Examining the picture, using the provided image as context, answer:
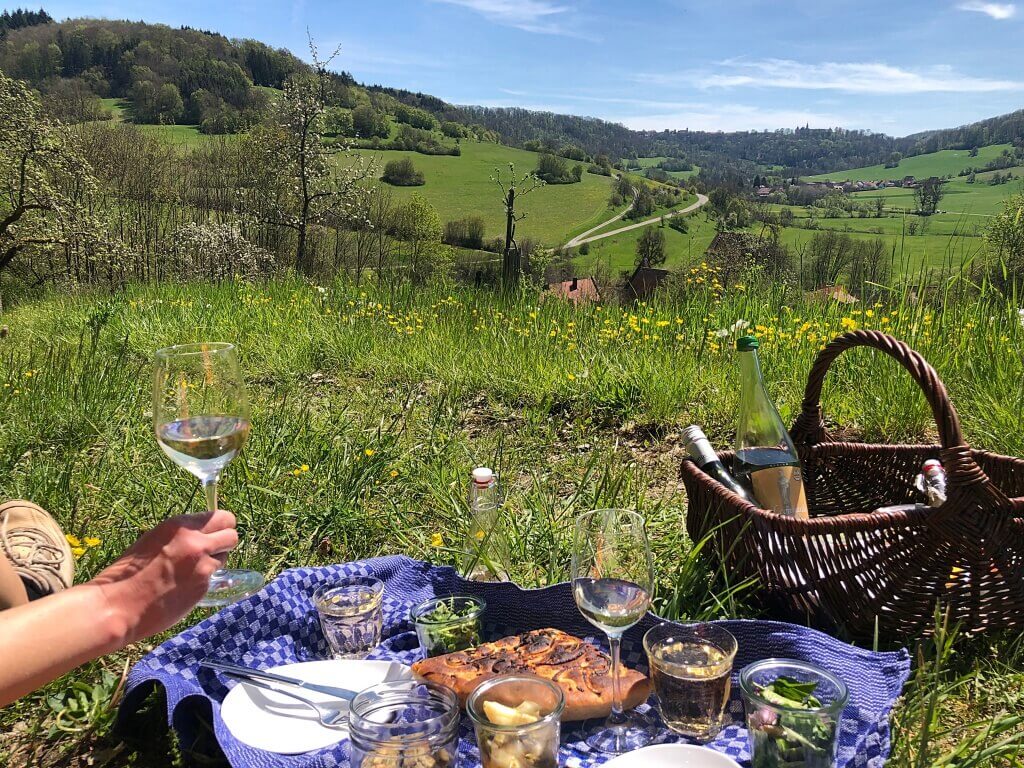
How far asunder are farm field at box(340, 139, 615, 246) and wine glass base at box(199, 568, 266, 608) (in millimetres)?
63061

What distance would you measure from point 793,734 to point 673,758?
0.23 metres

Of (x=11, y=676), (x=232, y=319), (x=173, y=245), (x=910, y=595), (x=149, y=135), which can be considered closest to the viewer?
(x=11, y=676)

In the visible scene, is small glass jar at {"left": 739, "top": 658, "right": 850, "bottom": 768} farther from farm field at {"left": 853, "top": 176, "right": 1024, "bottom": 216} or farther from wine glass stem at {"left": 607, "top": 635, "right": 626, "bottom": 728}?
farm field at {"left": 853, "top": 176, "right": 1024, "bottom": 216}

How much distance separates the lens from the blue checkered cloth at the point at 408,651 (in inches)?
58.1

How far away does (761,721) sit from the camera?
1.37 meters

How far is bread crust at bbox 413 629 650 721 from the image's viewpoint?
1545mm

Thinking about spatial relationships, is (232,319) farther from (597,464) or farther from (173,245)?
(173,245)

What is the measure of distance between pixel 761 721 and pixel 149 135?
27.5 meters

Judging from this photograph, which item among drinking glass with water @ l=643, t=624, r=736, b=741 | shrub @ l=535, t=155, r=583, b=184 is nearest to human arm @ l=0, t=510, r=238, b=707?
drinking glass with water @ l=643, t=624, r=736, b=741

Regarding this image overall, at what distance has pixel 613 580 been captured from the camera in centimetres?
149

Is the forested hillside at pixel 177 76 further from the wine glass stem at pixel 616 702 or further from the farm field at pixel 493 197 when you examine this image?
the wine glass stem at pixel 616 702

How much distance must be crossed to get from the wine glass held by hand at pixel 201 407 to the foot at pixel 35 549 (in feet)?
2.57

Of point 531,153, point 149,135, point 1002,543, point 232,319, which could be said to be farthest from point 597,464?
point 531,153

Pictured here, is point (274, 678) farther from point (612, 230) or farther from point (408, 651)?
point (612, 230)
